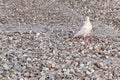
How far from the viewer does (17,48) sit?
38.3ft

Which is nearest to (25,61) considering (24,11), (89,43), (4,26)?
(89,43)

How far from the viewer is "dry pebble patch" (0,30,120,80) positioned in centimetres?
926

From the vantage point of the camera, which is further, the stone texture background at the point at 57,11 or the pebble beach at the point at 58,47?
the stone texture background at the point at 57,11

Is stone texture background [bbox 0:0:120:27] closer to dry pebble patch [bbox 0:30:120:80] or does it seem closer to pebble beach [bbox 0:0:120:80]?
pebble beach [bbox 0:0:120:80]

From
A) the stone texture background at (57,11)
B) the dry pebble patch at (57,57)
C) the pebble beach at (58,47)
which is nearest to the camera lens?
the dry pebble patch at (57,57)

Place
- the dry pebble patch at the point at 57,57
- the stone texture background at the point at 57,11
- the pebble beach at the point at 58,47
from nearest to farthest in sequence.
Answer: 1. the dry pebble patch at the point at 57,57
2. the pebble beach at the point at 58,47
3. the stone texture background at the point at 57,11

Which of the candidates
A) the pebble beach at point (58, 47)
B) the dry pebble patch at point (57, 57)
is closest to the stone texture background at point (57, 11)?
the pebble beach at point (58, 47)

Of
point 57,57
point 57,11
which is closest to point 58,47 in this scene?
A: point 57,57

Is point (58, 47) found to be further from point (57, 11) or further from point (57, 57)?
point (57, 11)

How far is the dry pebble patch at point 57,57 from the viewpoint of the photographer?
9258 millimetres

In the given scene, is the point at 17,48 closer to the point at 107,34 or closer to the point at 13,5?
the point at 107,34

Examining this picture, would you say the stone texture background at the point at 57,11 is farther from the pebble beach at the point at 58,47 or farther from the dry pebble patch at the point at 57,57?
the dry pebble patch at the point at 57,57

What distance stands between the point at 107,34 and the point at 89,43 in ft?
8.94

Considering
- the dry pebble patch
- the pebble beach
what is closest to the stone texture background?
the pebble beach
